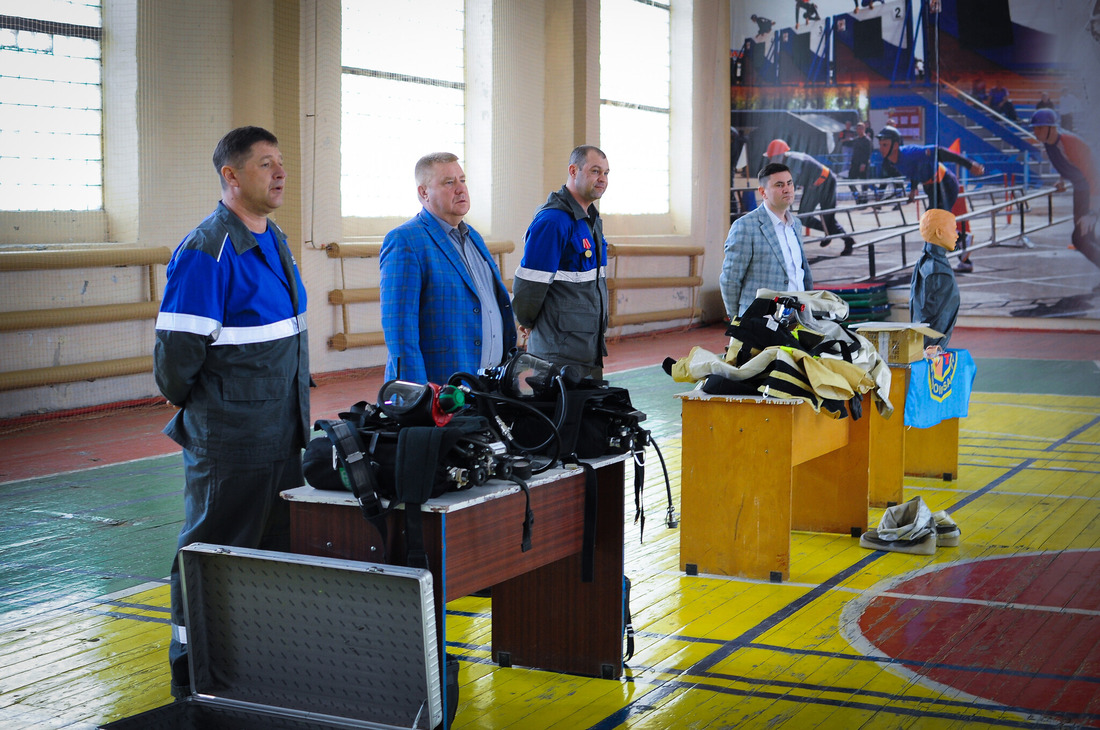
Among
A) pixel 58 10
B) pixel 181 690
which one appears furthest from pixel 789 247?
pixel 58 10

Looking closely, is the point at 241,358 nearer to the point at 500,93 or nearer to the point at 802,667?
the point at 802,667

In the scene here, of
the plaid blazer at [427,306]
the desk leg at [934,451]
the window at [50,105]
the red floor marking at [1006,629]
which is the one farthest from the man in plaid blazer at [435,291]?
the window at [50,105]

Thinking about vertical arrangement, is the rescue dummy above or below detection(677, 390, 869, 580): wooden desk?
above

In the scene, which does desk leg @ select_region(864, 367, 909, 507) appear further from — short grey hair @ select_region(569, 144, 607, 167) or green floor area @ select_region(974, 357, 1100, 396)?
green floor area @ select_region(974, 357, 1100, 396)

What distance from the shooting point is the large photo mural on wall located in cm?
1773

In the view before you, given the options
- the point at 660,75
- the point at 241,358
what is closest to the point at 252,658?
the point at 241,358

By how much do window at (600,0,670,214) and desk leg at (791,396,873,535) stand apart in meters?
11.2

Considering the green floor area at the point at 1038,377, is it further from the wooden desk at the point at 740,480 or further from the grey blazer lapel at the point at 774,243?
the wooden desk at the point at 740,480

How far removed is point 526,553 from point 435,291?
1.42 metres

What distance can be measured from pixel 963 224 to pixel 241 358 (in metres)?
16.8

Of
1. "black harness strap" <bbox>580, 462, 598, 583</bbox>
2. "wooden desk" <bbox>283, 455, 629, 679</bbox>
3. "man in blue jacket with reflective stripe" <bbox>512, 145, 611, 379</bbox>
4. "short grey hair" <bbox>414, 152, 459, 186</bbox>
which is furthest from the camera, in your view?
"man in blue jacket with reflective stripe" <bbox>512, 145, 611, 379</bbox>

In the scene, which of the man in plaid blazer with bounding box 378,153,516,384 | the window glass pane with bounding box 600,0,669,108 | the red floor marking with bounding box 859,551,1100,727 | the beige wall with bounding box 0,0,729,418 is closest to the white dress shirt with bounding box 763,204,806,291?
the red floor marking with bounding box 859,551,1100,727

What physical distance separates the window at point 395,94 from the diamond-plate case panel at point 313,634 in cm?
998

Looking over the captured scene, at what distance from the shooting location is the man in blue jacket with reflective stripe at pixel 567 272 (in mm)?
5562
